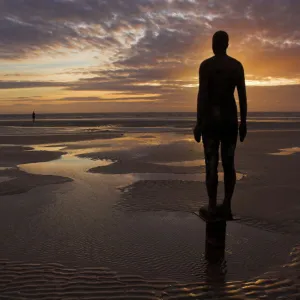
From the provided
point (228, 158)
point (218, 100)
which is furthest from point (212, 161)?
point (218, 100)

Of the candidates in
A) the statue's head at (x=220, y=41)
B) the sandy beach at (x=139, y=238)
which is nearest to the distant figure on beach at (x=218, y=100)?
the statue's head at (x=220, y=41)

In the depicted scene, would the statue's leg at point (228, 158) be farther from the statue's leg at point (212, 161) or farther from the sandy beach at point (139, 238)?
the sandy beach at point (139, 238)

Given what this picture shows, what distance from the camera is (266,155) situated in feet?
58.5

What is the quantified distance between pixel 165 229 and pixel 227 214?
167 centimetres

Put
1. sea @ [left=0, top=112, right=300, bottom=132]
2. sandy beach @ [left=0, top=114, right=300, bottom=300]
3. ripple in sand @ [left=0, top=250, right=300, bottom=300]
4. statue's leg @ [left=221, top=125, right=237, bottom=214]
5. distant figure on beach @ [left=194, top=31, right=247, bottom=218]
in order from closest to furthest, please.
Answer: ripple in sand @ [left=0, top=250, right=300, bottom=300] → sandy beach @ [left=0, top=114, right=300, bottom=300] → distant figure on beach @ [left=194, top=31, right=247, bottom=218] → statue's leg @ [left=221, top=125, right=237, bottom=214] → sea @ [left=0, top=112, right=300, bottom=132]

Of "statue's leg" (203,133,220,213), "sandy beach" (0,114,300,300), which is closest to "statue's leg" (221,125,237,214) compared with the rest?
"statue's leg" (203,133,220,213)

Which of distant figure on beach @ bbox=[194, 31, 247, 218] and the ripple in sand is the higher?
distant figure on beach @ bbox=[194, 31, 247, 218]

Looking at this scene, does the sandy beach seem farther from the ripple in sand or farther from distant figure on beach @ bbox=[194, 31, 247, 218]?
distant figure on beach @ bbox=[194, 31, 247, 218]

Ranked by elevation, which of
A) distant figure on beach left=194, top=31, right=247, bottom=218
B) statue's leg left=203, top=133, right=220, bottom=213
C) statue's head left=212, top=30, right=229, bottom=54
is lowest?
statue's leg left=203, top=133, right=220, bottom=213

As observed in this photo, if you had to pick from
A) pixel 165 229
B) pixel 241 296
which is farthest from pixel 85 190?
pixel 241 296

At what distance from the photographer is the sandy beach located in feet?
14.8

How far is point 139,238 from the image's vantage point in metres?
6.21

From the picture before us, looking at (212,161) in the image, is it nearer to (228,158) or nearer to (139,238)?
(228,158)

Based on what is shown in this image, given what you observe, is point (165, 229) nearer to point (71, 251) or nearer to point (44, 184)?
point (71, 251)
